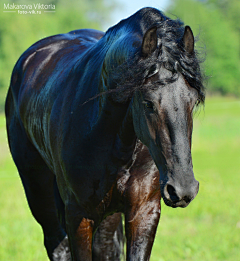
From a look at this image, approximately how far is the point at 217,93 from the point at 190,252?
118 ft

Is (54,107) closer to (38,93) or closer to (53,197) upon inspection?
(38,93)

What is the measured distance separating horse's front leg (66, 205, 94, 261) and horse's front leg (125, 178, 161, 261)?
0.29 m

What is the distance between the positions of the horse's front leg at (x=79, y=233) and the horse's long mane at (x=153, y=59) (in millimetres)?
985

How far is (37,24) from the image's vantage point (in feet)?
134

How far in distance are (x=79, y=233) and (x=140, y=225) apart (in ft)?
1.46

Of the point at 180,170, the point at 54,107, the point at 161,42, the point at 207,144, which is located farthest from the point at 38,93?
the point at 207,144

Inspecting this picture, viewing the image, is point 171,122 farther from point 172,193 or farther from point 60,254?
point 60,254

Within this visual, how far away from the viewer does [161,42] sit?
2.21 metres

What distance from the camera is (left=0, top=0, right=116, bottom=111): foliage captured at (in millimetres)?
35594

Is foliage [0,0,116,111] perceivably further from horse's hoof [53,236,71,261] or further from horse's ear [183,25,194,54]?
horse's ear [183,25,194,54]

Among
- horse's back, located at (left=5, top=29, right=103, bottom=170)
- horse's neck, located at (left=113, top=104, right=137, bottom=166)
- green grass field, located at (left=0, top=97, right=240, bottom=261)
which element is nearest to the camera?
horse's neck, located at (left=113, top=104, right=137, bottom=166)

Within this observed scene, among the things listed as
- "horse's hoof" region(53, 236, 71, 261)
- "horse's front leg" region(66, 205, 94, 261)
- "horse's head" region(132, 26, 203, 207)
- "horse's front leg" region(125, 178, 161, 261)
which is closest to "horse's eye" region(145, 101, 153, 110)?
"horse's head" region(132, 26, 203, 207)

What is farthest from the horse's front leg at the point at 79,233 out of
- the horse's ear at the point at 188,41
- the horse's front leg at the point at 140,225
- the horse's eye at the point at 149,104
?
the horse's ear at the point at 188,41

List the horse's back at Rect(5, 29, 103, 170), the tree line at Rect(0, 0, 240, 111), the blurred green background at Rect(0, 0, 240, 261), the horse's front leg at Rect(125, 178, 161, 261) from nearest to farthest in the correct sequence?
the horse's front leg at Rect(125, 178, 161, 261) → the horse's back at Rect(5, 29, 103, 170) → the blurred green background at Rect(0, 0, 240, 261) → the tree line at Rect(0, 0, 240, 111)
